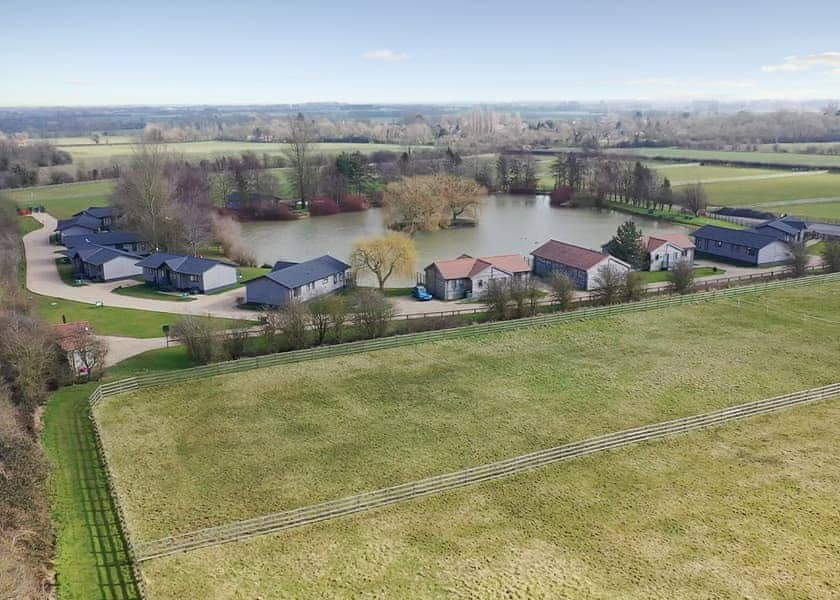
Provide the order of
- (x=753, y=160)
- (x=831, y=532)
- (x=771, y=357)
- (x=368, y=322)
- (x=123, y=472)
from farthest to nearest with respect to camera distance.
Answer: (x=753, y=160) → (x=368, y=322) → (x=771, y=357) → (x=123, y=472) → (x=831, y=532)

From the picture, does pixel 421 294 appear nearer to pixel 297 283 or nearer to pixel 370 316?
pixel 297 283

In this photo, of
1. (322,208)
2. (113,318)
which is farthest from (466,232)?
(113,318)

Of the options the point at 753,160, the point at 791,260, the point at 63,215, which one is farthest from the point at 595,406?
the point at 753,160

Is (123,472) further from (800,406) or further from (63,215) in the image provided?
(63,215)

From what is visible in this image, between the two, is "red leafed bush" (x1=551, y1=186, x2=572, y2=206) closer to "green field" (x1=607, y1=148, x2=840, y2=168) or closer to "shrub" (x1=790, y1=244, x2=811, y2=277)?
"shrub" (x1=790, y1=244, x2=811, y2=277)

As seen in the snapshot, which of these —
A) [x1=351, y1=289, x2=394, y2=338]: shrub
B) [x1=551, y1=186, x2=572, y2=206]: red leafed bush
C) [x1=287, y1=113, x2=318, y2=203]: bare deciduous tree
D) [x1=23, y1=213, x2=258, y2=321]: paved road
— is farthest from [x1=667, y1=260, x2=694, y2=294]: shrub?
[x1=287, y1=113, x2=318, y2=203]: bare deciduous tree
